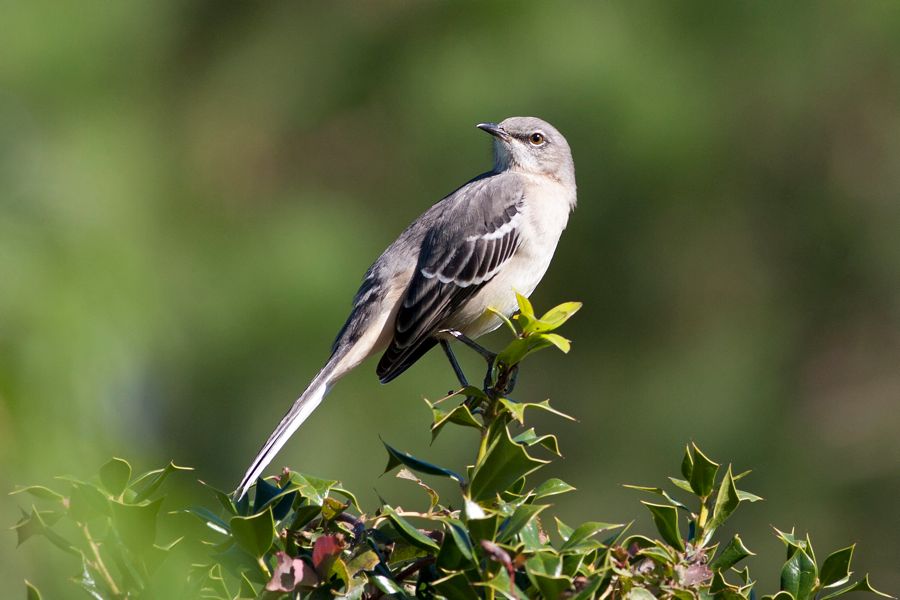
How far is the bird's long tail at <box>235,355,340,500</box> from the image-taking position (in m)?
3.75

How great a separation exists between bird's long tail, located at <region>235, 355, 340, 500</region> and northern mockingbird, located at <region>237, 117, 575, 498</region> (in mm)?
12

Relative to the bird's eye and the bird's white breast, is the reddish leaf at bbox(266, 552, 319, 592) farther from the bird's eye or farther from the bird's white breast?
the bird's eye

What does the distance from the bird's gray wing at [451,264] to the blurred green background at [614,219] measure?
2688mm

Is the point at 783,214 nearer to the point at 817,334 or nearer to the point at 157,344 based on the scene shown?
the point at 817,334

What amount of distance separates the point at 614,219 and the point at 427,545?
7.08m

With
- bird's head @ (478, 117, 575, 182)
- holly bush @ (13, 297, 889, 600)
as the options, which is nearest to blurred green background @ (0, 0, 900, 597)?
bird's head @ (478, 117, 575, 182)

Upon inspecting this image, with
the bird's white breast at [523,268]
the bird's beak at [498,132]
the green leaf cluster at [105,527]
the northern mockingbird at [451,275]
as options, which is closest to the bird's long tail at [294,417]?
the northern mockingbird at [451,275]

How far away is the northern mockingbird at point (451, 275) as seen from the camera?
465 cm

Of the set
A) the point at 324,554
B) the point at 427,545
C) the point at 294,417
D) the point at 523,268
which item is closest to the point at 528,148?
the point at 523,268

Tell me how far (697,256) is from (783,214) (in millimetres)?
793

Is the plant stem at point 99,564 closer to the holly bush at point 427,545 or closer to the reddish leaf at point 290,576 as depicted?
the holly bush at point 427,545

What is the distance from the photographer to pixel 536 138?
219 inches

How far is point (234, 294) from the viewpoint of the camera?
25.6ft

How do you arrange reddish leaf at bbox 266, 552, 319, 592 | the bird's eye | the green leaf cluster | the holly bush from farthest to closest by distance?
the bird's eye
reddish leaf at bbox 266, 552, 319, 592
the holly bush
the green leaf cluster
